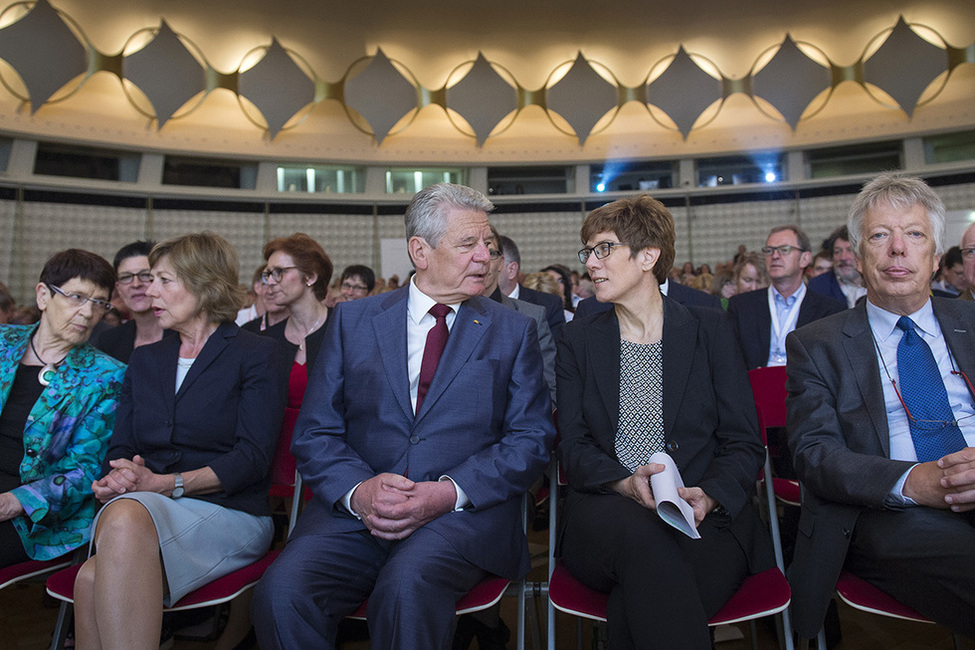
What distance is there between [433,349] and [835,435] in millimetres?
1224

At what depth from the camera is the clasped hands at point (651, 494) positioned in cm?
176

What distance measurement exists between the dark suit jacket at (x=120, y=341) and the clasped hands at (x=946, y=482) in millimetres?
3270

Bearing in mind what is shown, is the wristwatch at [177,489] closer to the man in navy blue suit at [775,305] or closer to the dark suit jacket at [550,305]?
the dark suit jacket at [550,305]

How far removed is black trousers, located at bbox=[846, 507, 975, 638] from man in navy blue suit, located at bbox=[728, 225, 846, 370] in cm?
230

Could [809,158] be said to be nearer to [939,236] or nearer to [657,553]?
[939,236]

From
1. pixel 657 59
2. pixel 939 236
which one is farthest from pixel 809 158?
pixel 939 236

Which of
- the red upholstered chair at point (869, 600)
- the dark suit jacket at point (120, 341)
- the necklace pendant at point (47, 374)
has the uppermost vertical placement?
the dark suit jacket at point (120, 341)

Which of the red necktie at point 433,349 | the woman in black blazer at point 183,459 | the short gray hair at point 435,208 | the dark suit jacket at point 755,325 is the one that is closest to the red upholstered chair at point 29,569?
the woman in black blazer at point 183,459

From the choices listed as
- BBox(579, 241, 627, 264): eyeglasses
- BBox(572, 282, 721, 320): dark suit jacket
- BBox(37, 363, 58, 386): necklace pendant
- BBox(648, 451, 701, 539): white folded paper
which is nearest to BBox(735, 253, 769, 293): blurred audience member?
BBox(572, 282, 721, 320): dark suit jacket

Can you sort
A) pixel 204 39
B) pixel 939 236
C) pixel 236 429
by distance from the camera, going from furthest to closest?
pixel 204 39 < pixel 236 429 < pixel 939 236

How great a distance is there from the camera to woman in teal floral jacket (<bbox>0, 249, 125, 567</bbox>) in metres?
2.21

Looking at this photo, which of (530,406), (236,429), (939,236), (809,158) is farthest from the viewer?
(809,158)

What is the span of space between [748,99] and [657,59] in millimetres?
2311

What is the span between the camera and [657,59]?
15.2 meters
